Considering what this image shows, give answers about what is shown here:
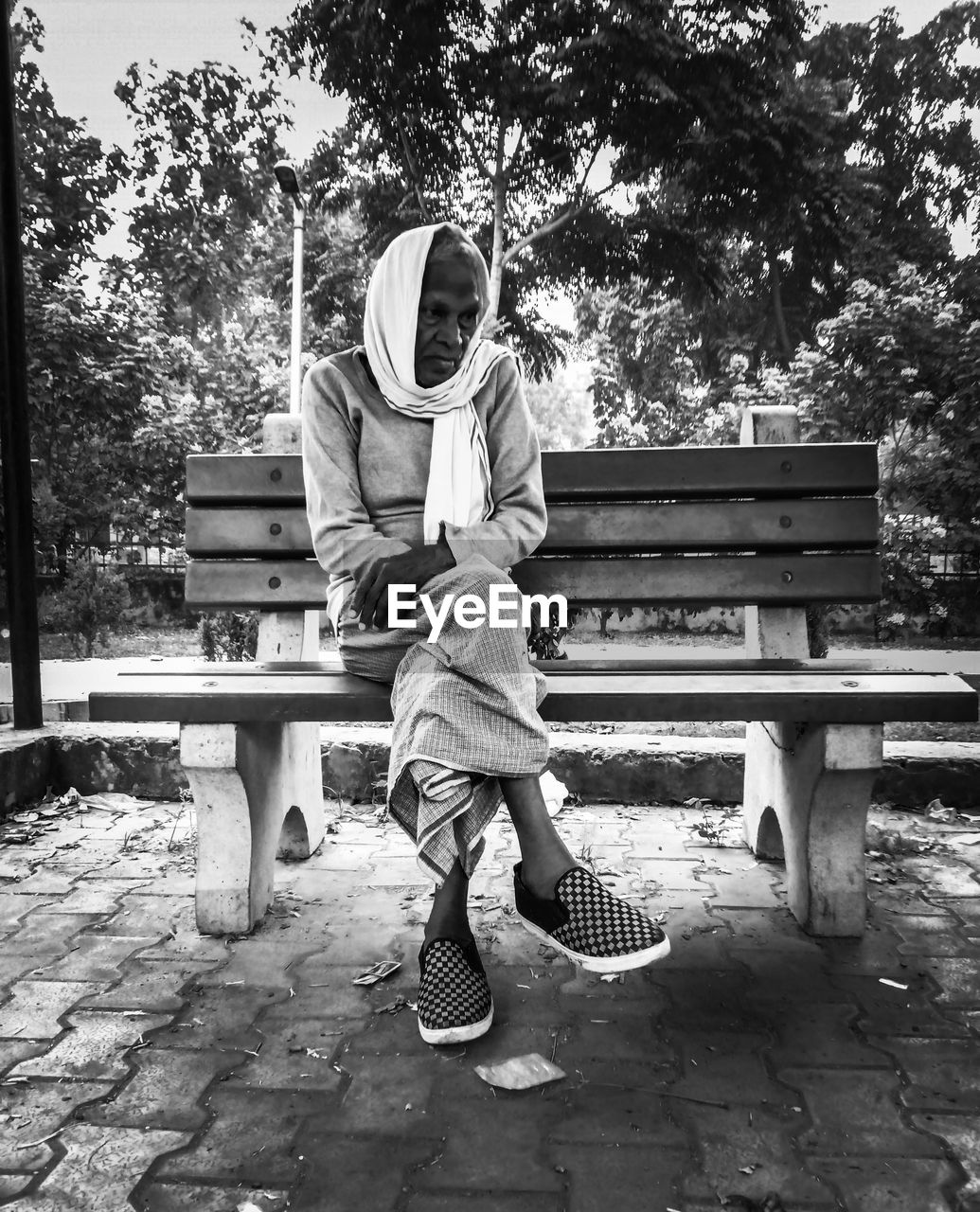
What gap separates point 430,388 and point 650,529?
0.88 metres

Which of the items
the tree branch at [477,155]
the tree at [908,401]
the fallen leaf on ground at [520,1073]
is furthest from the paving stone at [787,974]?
the tree branch at [477,155]

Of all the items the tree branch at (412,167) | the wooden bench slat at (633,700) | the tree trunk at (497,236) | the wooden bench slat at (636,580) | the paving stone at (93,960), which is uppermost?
the tree branch at (412,167)

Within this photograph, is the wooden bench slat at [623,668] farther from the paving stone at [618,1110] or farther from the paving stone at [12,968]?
the paving stone at [618,1110]

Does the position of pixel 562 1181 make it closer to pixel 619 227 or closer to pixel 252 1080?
pixel 252 1080

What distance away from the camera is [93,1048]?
1.89 meters

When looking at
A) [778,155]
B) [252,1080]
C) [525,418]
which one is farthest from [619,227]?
[252,1080]

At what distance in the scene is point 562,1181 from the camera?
1465 millimetres

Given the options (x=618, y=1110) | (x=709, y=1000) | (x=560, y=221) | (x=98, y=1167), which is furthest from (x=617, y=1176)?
(x=560, y=221)

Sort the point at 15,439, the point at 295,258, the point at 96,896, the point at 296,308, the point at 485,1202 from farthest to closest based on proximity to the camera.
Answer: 1. the point at 295,258
2. the point at 296,308
3. the point at 15,439
4. the point at 96,896
5. the point at 485,1202

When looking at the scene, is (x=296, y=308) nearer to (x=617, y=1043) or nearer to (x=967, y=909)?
(x=967, y=909)

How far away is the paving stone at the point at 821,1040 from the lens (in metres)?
1.83

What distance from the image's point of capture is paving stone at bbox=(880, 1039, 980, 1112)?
167 centimetres

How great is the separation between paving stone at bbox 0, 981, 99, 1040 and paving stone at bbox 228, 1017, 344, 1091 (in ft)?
1.41

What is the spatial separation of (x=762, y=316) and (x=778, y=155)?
2351 mm
